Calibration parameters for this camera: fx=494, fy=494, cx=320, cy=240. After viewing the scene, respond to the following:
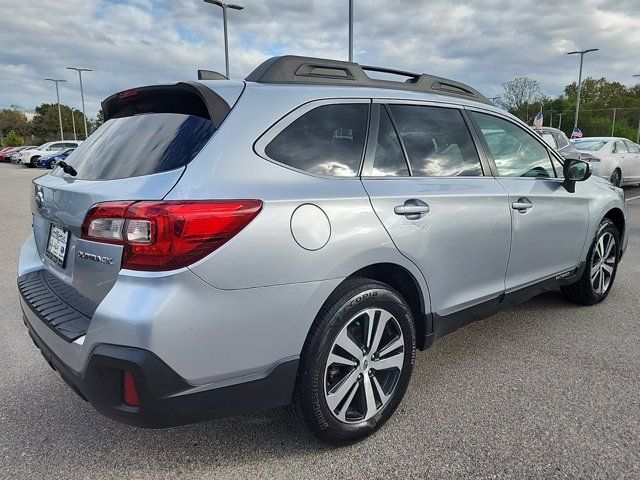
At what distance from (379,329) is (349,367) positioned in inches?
9.2

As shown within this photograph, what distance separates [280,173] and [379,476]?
4.59 feet

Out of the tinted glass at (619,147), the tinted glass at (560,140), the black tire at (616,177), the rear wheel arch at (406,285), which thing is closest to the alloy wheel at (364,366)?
the rear wheel arch at (406,285)

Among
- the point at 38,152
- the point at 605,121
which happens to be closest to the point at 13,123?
the point at 38,152

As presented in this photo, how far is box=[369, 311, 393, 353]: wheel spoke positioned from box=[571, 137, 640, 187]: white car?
11704 millimetres

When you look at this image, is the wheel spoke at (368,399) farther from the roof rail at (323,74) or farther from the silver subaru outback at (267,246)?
the roof rail at (323,74)

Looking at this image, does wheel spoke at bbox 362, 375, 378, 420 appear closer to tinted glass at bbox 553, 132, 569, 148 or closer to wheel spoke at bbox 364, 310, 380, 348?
wheel spoke at bbox 364, 310, 380, 348

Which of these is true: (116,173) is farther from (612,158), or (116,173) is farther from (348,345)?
(612,158)

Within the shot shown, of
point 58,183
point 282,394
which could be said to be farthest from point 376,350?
point 58,183

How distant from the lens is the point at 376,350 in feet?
7.96

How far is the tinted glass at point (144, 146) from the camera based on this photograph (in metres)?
2.04

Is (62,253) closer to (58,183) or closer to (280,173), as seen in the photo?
(58,183)

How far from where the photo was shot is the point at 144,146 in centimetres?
221

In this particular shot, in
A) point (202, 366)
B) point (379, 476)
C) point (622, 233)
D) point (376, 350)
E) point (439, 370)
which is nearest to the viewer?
point (202, 366)

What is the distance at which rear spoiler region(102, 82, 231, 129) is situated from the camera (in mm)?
2104
